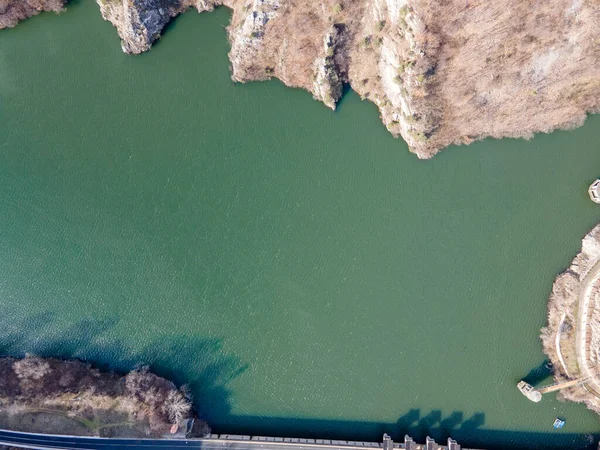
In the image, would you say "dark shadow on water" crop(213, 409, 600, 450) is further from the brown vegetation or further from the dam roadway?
the brown vegetation

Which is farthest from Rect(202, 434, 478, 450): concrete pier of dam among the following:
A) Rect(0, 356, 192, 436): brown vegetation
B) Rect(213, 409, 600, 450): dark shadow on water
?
Rect(0, 356, 192, 436): brown vegetation

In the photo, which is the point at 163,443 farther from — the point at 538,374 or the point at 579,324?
the point at 579,324

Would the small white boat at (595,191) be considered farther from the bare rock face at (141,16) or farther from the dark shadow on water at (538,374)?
the bare rock face at (141,16)

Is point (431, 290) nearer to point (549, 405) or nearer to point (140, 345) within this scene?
point (549, 405)

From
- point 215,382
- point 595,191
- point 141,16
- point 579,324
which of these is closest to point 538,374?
point 579,324

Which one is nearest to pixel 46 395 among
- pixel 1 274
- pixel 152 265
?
pixel 1 274

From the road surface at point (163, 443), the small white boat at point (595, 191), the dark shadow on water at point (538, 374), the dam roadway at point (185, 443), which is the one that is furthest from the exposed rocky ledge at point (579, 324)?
the road surface at point (163, 443)
